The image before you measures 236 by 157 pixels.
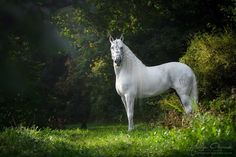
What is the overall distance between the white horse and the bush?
1.76 m

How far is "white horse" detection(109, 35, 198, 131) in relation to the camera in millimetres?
9016

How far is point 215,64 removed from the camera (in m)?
11.0

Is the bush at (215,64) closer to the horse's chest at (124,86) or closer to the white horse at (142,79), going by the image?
the white horse at (142,79)

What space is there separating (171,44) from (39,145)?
10.1m

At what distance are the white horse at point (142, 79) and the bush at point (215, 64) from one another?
5.77 ft

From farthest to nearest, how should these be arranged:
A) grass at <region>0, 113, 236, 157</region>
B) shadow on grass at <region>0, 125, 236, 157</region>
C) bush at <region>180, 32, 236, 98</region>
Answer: bush at <region>180, 32, 236, 98</region> → grass at <region>0, 113, 236, 157</region> → shadow on grass at <region>0, 125, 236, 157</region>

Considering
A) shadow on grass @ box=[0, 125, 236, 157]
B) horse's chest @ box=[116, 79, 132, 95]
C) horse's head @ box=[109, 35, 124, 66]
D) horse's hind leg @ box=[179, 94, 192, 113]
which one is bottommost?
shadow on grass @ box=[0, 125, 236, 157]

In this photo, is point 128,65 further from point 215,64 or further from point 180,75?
point 215,64

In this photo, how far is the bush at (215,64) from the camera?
10.9 m

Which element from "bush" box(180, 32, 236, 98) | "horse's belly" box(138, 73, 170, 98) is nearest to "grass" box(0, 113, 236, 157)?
"horse's belly" box(138, 73, 170, 98)

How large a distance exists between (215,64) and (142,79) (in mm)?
2789

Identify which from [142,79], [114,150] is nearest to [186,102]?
[142,79]

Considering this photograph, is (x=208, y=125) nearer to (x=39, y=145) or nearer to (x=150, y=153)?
(x=150, y=153)

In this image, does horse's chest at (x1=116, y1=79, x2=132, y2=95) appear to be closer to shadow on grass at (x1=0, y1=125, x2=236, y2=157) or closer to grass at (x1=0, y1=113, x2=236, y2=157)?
grass at (x1=0, y1=113, x2=236, y2=157)
